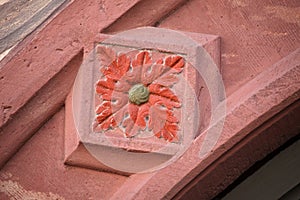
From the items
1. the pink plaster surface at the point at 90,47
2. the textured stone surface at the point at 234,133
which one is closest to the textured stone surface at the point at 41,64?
the pink plaster surface at the point at 90,47

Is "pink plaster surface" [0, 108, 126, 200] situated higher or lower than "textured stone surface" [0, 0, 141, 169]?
lower

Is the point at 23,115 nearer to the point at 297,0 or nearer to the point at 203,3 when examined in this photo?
the point at 203,3

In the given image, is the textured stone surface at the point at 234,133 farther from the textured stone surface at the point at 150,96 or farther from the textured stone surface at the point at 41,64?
the textured stone surface at the point at 41,64

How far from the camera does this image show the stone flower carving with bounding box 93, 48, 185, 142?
1.93 metres

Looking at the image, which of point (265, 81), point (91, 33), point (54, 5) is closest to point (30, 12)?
point (54, 5)

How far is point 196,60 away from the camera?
1955 millimetres

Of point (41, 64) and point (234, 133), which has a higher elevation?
point (41, 64)

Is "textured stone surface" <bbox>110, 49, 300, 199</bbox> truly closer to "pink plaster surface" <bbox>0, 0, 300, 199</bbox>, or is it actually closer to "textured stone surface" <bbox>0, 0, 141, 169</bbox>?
"pink plaster surface" <bbox>0, 0, 300, 199</bbox>

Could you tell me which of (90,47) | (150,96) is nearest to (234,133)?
(150,96)

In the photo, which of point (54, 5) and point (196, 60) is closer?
point (196, 60)

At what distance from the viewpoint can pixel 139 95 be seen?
193 cm

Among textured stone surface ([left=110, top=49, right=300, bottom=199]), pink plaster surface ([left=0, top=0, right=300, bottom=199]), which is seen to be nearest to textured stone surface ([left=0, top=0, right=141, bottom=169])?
pink plaster surface ([left=0, top=0, right=300, bottom=199])

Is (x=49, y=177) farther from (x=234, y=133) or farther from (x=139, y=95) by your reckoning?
(x=234, y=133)

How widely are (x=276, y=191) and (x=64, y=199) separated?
411 millimetres
